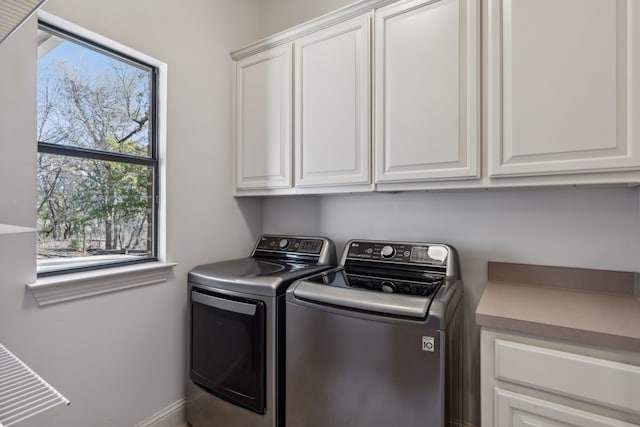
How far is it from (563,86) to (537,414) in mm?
1156

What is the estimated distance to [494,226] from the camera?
5.46ft

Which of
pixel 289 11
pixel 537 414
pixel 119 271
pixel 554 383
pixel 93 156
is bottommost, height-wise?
pixel 537 414

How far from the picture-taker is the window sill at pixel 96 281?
133cm

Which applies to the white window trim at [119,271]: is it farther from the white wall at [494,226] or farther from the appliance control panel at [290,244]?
the white wall at [494,226]

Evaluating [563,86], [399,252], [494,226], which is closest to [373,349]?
[399,252]

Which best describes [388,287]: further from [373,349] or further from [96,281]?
[96,281]

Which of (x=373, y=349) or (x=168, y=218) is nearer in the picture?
(x=373, y=349)

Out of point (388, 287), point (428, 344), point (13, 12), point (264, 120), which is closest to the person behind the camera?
point (13, 12)

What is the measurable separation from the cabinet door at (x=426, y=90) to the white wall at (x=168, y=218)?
3.54 ft

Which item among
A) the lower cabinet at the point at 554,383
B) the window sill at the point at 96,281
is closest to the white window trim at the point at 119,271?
the window sill at the point at 96,281

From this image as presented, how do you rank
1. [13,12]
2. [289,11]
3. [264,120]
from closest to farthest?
[13,12] → [264,120] → [289,11]

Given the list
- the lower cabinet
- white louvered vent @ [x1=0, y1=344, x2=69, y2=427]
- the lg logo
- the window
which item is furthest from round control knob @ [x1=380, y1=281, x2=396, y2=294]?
the window

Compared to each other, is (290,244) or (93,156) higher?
(93,156)

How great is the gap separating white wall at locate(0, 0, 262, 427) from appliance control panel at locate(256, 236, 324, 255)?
19 cm
